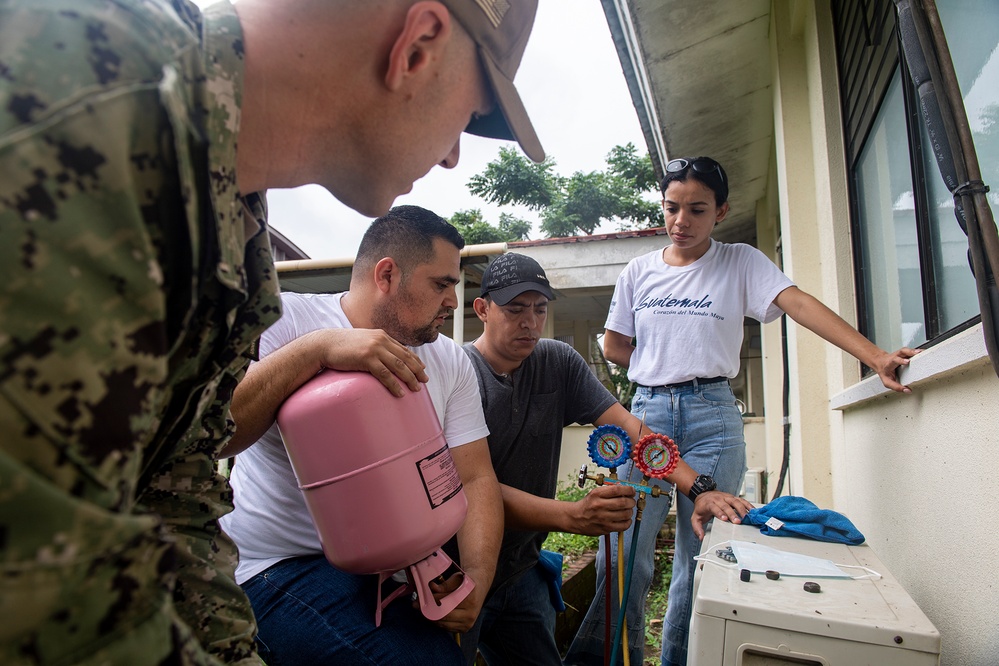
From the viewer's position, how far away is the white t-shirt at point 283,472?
1.79 m

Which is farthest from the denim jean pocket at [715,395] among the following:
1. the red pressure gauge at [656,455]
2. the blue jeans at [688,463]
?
the red pressure gauge at [656,455]

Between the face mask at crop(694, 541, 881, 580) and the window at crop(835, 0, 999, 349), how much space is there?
0.73 m

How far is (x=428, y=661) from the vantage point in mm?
1574

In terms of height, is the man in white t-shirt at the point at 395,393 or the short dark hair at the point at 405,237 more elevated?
the short dark hair at the point at 405,237

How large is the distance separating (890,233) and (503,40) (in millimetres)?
2256

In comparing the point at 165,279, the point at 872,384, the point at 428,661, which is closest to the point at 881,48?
the point at 872,384

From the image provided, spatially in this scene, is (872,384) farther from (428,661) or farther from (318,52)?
(318,52)

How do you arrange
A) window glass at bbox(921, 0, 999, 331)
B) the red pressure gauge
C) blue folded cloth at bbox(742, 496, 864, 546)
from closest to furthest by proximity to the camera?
1. window glass at bbox(921, 0, 999, 331)
2. blue folded cloth at bbox(742, 496, 864, 546)
3. the red pressure gauge

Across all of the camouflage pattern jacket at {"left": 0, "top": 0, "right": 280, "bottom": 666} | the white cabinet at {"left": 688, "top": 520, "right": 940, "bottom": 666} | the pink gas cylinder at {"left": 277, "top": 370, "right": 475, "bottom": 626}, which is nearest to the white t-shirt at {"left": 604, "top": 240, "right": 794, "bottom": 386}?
the white cabinet at {"left": 688, "top": 520, "right": 940, "bottom": 666}

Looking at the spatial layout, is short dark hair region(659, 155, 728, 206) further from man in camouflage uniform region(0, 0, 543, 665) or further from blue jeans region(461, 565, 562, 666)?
man in camouflage uniform region(0, 0, 543, 665)

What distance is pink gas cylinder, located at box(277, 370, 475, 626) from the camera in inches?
58.4

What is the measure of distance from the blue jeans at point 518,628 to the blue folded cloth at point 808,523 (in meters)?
0.88

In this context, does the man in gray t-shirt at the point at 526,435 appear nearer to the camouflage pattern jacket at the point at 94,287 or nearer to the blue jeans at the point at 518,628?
the blue jeans at the point at 518,628

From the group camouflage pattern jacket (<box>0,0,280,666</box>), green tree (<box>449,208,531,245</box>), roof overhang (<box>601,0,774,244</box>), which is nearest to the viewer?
camouflage pattern jacket (<box>0,0,280,666</box>)
